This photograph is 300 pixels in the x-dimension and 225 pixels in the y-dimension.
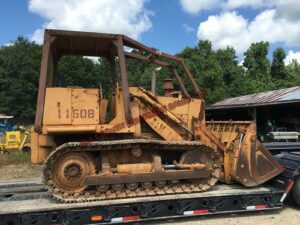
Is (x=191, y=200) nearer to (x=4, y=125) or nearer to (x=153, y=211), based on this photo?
(x=153, y=211)

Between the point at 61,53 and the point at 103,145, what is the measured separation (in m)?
2.60

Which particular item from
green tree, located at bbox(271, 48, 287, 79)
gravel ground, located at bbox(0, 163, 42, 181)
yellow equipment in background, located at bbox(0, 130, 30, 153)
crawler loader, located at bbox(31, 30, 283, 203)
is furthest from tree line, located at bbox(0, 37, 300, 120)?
crawler loader, located at bbox(31, 30, 283, 203)

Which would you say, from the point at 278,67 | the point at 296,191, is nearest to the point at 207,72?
the point at 278,67

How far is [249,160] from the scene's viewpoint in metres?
7.87

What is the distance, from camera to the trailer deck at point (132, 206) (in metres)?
6.34

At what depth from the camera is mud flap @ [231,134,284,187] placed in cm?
782

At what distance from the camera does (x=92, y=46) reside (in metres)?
8.18

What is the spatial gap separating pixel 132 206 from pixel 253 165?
8.95ft

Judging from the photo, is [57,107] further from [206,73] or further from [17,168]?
[206,73]

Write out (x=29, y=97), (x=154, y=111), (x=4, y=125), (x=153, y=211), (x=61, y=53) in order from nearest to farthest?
1. (x=153, y=211)
2. (x=154, y=111)
3. (x=61, y=53)
4. (x=4, y=125)
5. (x=29, y=97)

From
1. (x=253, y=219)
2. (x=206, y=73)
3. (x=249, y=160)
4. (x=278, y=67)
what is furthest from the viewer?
(x=278, y=67)

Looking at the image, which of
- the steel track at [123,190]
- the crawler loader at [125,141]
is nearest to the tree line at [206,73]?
the crawler loader at [125,141]

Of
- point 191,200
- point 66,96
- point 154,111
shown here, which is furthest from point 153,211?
point 66,96

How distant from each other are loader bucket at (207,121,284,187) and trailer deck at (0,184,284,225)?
25cm
